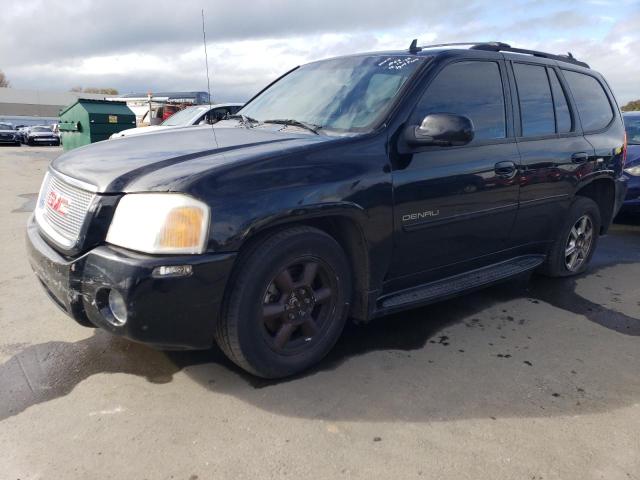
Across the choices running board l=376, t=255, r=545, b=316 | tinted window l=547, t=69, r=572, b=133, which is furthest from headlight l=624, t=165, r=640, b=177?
running board l=376, t=255, r=545, b=316

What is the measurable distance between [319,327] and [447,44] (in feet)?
8.00

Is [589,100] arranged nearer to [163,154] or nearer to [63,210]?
[163,154]

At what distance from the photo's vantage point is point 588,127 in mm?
4578

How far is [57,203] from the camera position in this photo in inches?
117

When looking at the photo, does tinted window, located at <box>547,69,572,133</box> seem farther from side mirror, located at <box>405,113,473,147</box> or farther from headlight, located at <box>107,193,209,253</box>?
headlight, located at <box>107,193,209,253</box>

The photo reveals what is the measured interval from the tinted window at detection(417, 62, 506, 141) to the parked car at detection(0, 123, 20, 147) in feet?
96.9

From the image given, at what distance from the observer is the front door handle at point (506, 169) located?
143 inches

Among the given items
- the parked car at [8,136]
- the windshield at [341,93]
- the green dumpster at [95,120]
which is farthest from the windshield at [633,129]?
the parked car at [8,136]

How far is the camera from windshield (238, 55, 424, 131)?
330cm

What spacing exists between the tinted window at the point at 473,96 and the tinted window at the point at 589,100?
1.13 metres

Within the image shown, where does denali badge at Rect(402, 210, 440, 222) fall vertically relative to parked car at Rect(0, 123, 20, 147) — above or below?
above

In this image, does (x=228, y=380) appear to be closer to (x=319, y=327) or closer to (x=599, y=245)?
(x=319, y=327)

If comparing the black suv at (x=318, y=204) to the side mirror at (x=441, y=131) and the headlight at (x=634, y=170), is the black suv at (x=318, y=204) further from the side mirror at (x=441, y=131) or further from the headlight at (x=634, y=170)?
the headlight at (x=634, y=170)

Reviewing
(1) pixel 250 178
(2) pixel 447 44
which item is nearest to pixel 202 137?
(1) pixel 250 178
